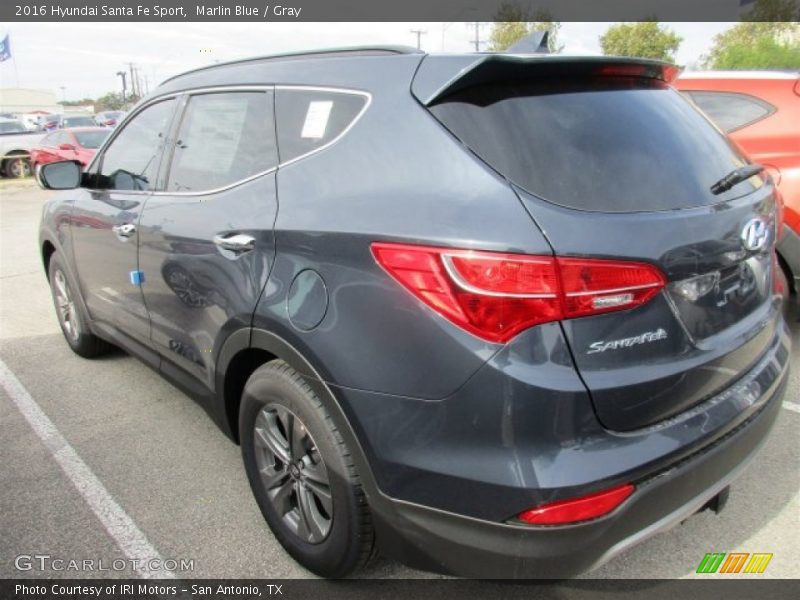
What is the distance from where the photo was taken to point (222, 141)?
262 centimetres

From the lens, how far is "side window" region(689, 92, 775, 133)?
4137 mm

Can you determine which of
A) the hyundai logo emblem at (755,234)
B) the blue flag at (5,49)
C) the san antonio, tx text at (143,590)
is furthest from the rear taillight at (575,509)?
the blue flag at (5,49)

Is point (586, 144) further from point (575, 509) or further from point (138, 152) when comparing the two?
point (138, 152)

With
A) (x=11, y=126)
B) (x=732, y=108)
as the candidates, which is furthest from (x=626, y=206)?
(x=11, y=126)

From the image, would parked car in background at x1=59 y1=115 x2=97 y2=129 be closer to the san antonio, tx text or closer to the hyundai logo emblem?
the san antonio, tx text

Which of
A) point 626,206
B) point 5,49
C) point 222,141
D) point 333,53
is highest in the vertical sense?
point 5,49

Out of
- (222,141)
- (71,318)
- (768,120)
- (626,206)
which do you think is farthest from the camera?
(71,318)

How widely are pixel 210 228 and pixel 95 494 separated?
139 centimetres

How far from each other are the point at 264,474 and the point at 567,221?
1.51 metres

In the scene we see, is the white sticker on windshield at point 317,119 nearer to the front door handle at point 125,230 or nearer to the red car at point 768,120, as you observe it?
the front door handle at point 125,230

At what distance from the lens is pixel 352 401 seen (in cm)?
183

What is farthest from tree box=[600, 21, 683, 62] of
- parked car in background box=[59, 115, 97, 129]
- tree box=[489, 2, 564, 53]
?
parked car in background box=[59, 115, 97, 129]

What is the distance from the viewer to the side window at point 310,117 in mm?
2047
